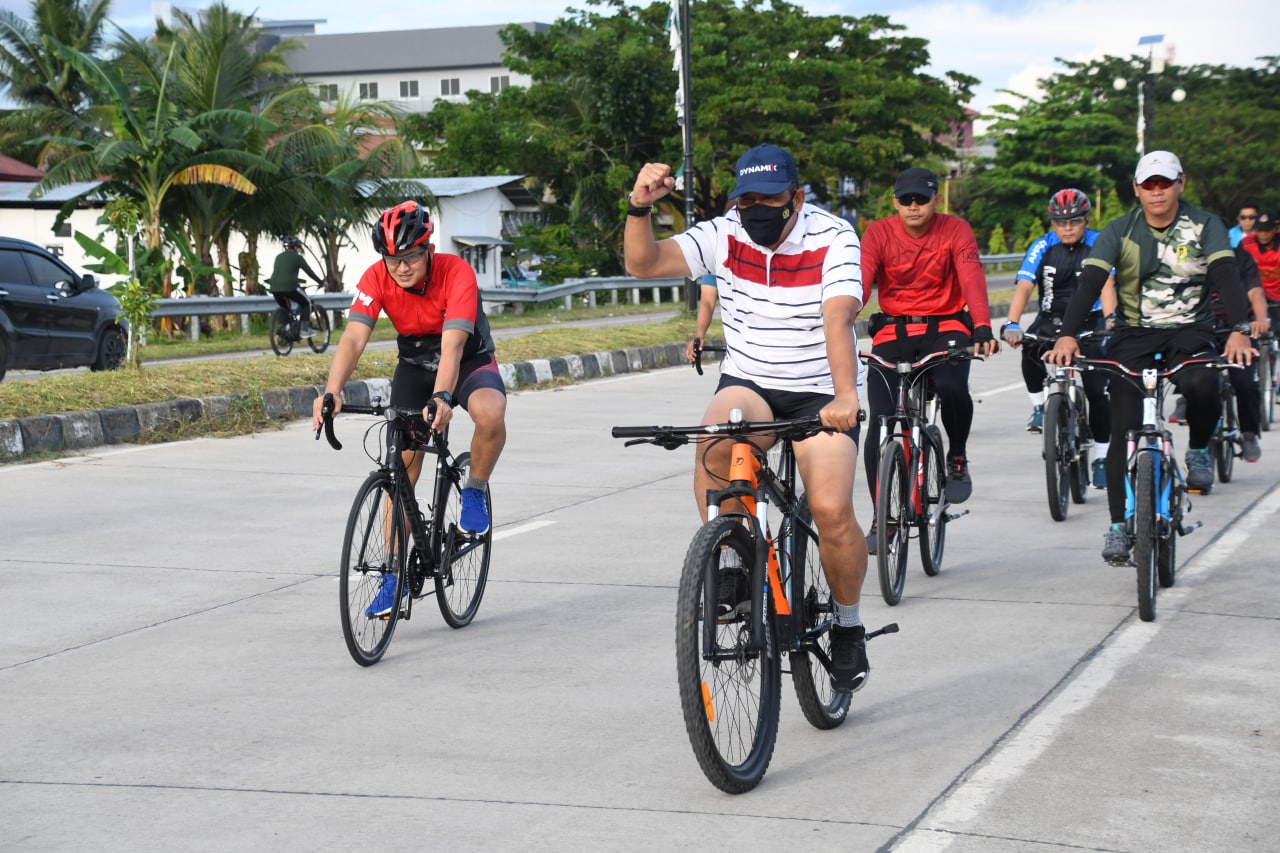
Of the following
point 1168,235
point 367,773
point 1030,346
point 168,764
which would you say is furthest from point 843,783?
point 1030,346

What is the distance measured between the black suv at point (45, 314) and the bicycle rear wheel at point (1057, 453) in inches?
408

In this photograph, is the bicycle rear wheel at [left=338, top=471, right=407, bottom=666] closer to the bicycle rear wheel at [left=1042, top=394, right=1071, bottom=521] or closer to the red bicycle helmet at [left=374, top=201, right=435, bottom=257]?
the red bicycle helmet at [left=374, top=201, right=435, bottom=257]

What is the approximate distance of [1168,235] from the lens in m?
7.24

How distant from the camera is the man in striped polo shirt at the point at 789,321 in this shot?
15.5 feet

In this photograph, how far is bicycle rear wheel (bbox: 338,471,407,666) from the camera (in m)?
5.84

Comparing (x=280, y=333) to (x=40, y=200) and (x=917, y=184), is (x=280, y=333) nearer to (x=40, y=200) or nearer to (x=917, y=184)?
(x=917, y=184)

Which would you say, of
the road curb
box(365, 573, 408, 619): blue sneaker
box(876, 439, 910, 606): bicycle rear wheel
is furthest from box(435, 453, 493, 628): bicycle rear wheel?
the road curb

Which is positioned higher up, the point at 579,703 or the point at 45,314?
the point at 45,314

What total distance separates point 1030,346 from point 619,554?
3.28 m

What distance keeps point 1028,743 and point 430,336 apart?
2.99 m

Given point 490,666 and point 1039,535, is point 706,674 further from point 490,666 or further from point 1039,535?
point 1039,535

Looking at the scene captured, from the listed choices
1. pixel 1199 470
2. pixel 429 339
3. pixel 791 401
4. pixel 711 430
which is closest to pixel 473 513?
pixel 429 339

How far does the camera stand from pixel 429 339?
6.69 meters

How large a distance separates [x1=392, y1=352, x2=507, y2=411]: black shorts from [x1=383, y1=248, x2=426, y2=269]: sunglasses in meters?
0.49
